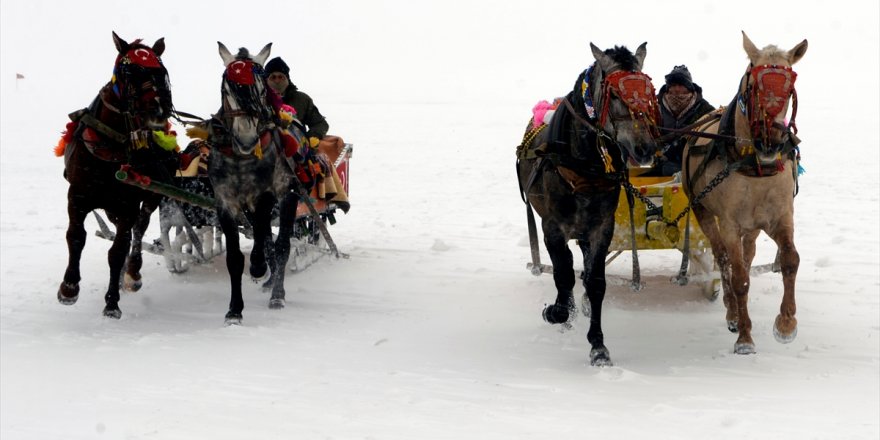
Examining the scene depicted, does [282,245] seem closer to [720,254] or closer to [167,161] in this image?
[167,161]

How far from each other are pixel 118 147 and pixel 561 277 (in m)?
3.43

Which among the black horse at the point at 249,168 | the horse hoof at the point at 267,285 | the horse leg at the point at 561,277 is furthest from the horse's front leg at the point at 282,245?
the horse leg at the point at 561,277

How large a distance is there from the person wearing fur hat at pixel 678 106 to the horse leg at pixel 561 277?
1.90 metres

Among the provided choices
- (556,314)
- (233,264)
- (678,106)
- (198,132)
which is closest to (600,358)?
(556,314)

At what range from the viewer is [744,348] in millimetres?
6645

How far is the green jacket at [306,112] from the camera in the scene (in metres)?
9.42

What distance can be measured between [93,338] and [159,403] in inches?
71.9

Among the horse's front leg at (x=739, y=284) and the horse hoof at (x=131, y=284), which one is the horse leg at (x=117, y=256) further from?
the horse's front leg at (x=739, y=284)

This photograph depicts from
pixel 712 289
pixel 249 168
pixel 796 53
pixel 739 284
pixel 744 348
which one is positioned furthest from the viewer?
pixel 712 289

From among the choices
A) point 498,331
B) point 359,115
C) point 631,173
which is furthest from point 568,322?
point 359,115

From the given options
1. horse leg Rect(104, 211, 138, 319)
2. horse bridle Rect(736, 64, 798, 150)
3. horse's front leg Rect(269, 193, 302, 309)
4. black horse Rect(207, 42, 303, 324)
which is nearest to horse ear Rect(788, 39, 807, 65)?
horse bridle Rect(736, 64, 798, 150)

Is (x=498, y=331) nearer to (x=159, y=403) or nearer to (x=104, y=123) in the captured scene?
(x=159, y=403)

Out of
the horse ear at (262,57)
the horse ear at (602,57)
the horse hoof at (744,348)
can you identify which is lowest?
the horse hoof at (744,348)

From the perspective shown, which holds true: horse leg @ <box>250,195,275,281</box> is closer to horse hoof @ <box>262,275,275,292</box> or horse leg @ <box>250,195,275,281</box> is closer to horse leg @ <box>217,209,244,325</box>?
horse leg @ <box>217,209,244,325</box>
